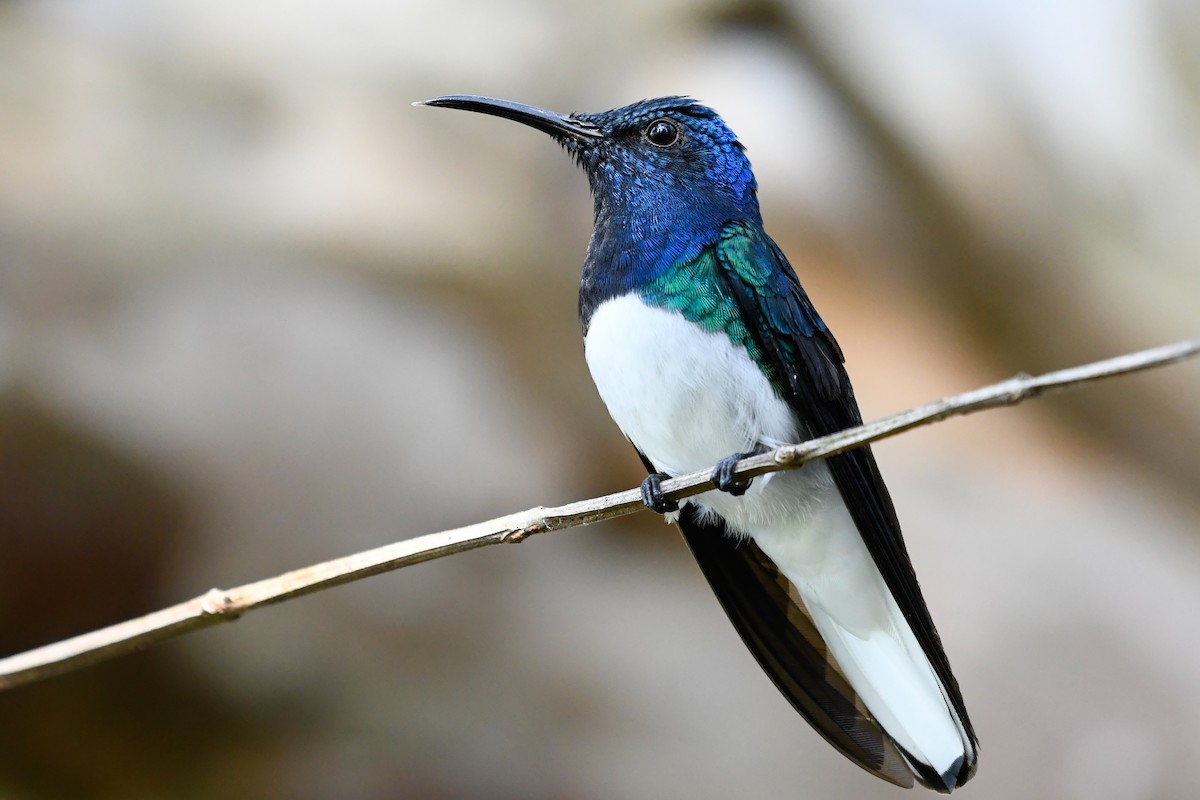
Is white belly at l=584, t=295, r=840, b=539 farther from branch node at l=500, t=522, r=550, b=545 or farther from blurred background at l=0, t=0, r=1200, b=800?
blurred background at l=0, t=0, r=1200, b=800

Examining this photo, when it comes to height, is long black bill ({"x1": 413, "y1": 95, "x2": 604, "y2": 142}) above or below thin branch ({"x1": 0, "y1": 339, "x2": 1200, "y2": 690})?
above

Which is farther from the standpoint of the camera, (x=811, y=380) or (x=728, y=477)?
(x=811, y=380)

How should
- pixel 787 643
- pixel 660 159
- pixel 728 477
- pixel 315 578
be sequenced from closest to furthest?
pixel 315 578
pixel 728 477
pixel 660 159
pixel 787 643

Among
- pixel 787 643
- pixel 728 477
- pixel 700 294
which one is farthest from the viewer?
pixel 787 643

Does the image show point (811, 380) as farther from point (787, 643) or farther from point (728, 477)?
point (787, 643)

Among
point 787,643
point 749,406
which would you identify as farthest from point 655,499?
point 787,643

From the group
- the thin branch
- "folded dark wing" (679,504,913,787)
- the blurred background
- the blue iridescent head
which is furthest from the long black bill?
the blurred background

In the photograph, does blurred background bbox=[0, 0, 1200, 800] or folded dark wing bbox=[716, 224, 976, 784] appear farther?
blurred background bbox=[0, 0, 1200, 800]

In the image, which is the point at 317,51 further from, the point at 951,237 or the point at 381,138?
the point at 951,237
